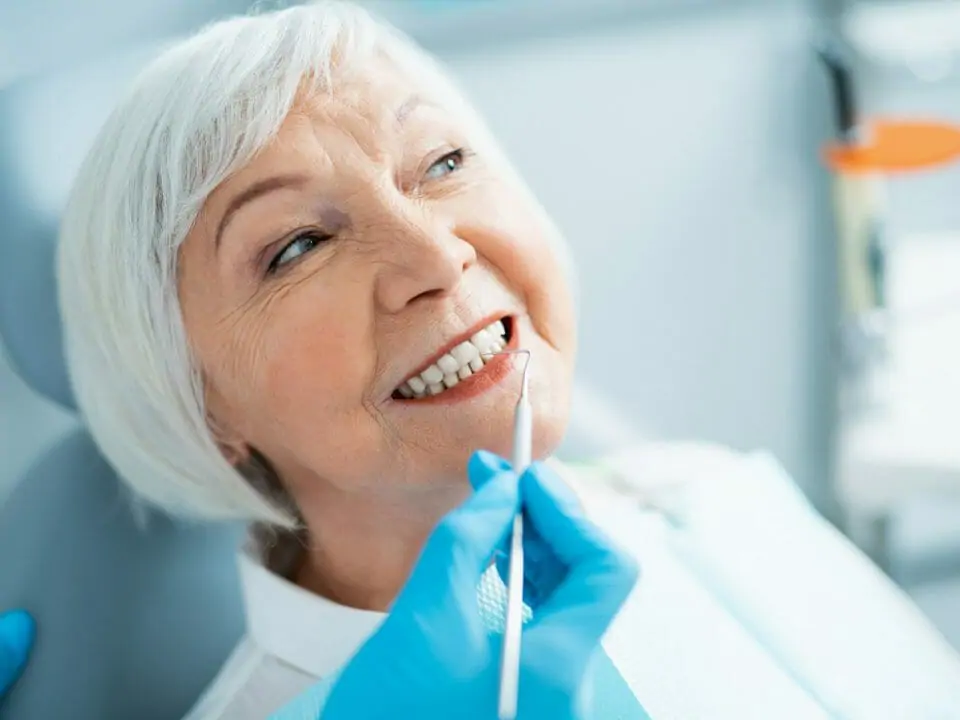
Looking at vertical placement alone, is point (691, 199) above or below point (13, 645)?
above

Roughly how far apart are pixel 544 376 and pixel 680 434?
4.04 ft

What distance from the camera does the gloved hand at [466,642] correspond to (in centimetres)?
81

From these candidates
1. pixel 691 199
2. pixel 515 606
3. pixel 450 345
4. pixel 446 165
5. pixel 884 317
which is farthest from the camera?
pixel 691 199

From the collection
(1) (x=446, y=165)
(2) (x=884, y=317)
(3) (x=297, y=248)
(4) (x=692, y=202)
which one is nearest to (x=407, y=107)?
(1) (x=446, y=165)

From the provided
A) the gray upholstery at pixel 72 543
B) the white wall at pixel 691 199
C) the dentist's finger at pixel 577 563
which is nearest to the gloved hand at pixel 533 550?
the dentist's finger at pixel 577 563

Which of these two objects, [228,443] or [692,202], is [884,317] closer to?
[692,202]

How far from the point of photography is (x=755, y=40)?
7.24 feet

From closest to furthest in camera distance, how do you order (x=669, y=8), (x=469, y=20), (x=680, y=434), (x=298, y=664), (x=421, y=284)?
(x=421, y=284) → (x=298, y=664) → (x=469, y=20) → (x=669, y=8) → (x=680, y=434)

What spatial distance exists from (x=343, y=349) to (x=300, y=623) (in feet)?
1.07

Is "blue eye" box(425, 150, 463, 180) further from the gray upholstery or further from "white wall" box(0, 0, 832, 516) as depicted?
"white wall" box(0, 0, 832, 516)

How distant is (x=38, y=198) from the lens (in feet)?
4.29

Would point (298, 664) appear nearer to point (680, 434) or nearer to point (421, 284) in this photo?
point (421, 284)

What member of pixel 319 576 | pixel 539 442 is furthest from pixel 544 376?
pixel 319 576

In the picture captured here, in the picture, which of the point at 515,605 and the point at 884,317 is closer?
the point at 515,605
